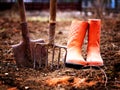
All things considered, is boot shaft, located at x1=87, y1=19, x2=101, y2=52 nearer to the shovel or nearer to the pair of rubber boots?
the pair of rubber boots

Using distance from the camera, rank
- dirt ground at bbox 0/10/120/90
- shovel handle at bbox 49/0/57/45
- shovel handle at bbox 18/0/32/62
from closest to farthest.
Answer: dirt ground at bbox 0/10/120/90, shovel handle at bbox 49/0/57/45, shovel handle at bbox 18/0/32/62

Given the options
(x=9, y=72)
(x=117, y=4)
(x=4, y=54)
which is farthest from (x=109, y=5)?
(x=9, y=72)

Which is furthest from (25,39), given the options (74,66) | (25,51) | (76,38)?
(74,66)

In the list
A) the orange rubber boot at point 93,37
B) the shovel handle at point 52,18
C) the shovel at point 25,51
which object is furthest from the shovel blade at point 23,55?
the orange rubber boot at point 93,37

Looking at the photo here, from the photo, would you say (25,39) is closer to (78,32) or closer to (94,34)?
(78,32)

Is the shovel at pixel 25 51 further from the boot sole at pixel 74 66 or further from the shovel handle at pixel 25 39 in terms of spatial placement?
the boot sole at pixel 74 66

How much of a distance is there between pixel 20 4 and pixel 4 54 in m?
0.64

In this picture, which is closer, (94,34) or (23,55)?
(94,34)

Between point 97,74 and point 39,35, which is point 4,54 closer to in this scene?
point 97,74

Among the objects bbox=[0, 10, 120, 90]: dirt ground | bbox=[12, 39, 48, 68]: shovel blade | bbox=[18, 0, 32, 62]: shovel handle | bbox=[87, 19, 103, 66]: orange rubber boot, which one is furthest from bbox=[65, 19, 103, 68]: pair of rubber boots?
bbox=[18, 0, 32, 62]: shovel handle

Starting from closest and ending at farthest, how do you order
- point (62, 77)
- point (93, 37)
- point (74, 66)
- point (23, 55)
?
point (62, 77) < point (74, 66) < point (93, 37) < point (23, 55)

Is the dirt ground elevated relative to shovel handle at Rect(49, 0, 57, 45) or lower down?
lower down

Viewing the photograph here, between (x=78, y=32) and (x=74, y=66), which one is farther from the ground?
(x=78, y=32)

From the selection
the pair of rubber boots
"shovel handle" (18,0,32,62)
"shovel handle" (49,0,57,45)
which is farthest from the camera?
"shovel handle" (18,0,32,62)
